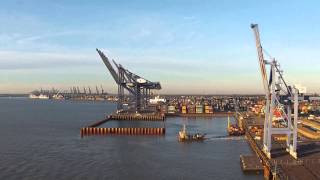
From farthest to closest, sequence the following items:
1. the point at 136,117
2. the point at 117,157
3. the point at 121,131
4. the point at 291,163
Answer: the point at 136,117 < the point at 121,131 < the point at 117,157 < the point at 291,163

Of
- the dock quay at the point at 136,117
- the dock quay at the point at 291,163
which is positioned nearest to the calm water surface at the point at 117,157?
→ the dock quay at the point at 291,163

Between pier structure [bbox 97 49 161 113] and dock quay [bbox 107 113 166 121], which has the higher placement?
pier structure [bbox 97 49 161 113]

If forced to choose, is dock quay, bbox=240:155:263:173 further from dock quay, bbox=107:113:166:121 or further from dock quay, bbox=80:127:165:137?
dock quay, bbox=107:113:166:121

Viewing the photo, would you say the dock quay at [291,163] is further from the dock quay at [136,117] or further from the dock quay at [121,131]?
the dock quay at [136,117]

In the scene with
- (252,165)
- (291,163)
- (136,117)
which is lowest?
(252,165)

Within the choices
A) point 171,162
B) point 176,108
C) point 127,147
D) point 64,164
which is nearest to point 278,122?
point 127,147

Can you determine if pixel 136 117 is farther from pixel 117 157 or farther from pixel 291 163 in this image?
pixel 291 163

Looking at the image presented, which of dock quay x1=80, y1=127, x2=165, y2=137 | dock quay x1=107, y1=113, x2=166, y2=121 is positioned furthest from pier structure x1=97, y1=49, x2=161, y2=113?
dock quay x1=80, y1=127, x2=165, y2=137

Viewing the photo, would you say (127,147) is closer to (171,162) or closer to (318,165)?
(171,162)

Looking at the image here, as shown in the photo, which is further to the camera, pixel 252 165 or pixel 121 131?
pixel 121 131

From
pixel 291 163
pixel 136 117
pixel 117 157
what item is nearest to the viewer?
pixel 291 163

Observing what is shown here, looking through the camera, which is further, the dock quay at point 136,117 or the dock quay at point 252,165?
the dock quay at point 136,117

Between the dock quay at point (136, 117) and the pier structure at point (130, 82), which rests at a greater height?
the pier structure at point (130, 82)

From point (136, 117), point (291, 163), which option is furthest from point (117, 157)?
point (136, 117)
